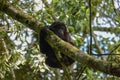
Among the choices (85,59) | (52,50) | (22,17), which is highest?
(22,17)

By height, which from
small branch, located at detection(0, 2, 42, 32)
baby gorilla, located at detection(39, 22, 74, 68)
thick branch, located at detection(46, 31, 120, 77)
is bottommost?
baby gorilla, located at detection(39, 22, 74, 68)

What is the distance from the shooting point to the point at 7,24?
5.64 metres

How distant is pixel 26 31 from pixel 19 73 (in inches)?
64.5

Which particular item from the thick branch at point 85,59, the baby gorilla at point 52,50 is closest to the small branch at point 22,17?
the thick branch at point 85,59

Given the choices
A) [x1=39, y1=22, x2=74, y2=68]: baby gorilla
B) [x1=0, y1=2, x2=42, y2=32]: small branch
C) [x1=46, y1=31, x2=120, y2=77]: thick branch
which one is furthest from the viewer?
[x1=39, y1=22, x2=74, y2=68]: baby gorilla

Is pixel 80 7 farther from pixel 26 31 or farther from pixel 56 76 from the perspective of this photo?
pixel 56 76

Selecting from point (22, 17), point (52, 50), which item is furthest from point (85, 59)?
point (52, 50)

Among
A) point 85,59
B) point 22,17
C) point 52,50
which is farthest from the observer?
point 52,50

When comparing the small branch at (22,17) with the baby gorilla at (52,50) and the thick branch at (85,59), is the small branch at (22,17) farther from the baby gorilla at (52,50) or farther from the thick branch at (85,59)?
the baby gorilla at (52,50)

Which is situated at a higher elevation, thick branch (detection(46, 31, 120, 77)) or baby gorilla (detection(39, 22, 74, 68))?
thick branch (detection(46, 31, 120, 77))

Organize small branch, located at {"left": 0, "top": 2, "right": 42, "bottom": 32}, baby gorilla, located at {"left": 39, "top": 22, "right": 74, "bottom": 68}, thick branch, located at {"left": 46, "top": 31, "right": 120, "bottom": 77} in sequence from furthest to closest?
1. baby gorilla, located at {"left": 39, "top": 22, "right": 74, "bottom": 68}
2. small branch, located at {"left": 0, "top": 2, "right": 42, "bottom": 32}
3. thick branch, located at {"left": 46, "top": 31, "right": 120, "bottom": 77}

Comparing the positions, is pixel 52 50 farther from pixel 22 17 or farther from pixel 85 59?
pixel 85 59

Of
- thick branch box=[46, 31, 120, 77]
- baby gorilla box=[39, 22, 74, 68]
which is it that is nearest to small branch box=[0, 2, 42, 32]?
thick branch box=[46, 31, 120, 77]

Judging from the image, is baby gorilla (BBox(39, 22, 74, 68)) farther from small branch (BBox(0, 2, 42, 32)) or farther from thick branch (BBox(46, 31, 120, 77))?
thick branch (BBox(46, 31, 120, 77))
